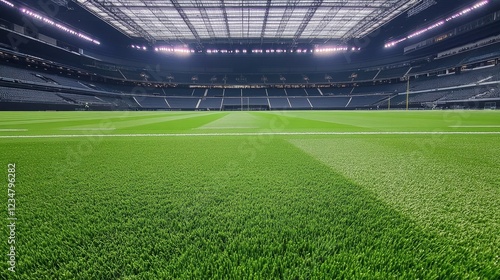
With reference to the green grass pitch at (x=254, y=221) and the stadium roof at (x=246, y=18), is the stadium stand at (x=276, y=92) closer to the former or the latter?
the stadium roof at (x=246, y=18)

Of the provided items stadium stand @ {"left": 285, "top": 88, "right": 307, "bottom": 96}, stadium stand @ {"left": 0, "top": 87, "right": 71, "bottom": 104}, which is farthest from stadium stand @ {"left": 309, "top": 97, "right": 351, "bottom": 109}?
stadium stand @ {"left": 0, "top": 87, "right": 71, "bottom": 104}

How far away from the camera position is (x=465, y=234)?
3.16 feet

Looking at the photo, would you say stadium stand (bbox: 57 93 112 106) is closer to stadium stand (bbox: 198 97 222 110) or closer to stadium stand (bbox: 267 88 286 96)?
stadium stand (bbox: 198 97 222 110)

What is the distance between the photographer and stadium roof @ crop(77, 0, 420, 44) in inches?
1086

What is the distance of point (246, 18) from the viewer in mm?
32375

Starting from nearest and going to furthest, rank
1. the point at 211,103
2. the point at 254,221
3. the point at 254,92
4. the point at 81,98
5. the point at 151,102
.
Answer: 1. the point at 254,221
2. the point at 81,98
3. the point at 151,102
4. the point at 211,103
5. the point at 254,92

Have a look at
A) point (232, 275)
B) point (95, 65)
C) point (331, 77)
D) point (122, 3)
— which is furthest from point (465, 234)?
point (331, 77)

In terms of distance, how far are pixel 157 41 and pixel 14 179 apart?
51.4 metres

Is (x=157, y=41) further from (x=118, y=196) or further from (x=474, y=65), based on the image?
(x=474, y=65)

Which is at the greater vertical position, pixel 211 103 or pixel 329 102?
pixel 211 103

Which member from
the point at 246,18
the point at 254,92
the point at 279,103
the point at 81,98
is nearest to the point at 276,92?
the point at 254,92

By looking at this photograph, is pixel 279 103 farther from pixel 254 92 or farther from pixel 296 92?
pixel 254 92

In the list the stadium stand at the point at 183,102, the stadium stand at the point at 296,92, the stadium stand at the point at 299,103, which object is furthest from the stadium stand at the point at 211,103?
the stadium stand at the point at 296,92

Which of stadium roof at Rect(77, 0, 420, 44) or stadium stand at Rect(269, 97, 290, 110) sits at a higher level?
stadium roof at Rect(77, 0, 420, 44)
